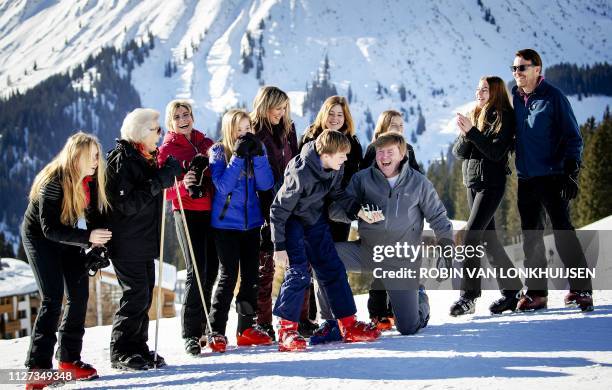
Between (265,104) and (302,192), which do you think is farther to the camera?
(265,104)

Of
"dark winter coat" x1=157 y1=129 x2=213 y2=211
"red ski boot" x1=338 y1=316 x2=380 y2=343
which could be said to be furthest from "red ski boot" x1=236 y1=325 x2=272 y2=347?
"dark winter coat" x1=157 y1=129 x2=213 y2=211

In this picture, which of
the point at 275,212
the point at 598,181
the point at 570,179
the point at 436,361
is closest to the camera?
the point at 436,361

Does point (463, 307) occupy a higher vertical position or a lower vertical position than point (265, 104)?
lower

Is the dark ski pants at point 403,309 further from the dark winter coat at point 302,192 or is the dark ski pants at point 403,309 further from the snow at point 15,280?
the snow at point 15,280

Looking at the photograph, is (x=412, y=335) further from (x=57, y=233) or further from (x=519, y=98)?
(x=57, y=233)

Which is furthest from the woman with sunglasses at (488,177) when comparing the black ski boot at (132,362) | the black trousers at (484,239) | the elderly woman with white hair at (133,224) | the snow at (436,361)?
the black ski boot at (132,362)

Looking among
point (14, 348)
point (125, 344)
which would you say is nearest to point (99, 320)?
point (14, 348)

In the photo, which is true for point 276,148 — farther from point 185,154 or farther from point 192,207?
point 192,207

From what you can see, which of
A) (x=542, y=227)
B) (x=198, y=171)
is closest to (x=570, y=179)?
(x=542, y=227)

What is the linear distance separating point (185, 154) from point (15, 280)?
4448 centimetres

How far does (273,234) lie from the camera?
573 centimetres

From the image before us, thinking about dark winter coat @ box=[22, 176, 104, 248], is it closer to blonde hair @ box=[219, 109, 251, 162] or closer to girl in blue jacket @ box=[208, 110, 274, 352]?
girl in blue jacket @ box=[208, 110, 274, 352]

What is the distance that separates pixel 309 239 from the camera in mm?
5902

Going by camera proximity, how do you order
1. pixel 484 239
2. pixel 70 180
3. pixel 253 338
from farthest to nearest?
pixel 484 239, pixel 253 338, pixel 70 180
